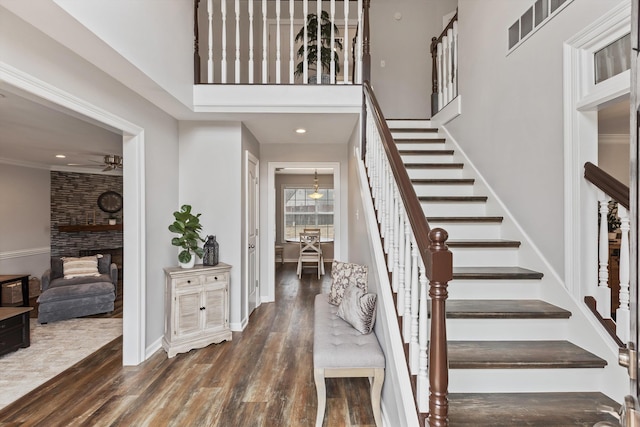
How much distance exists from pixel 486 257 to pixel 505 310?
0.61 metres

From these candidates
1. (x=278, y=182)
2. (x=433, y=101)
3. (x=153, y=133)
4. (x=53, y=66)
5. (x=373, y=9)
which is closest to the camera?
(x=53, y=66)

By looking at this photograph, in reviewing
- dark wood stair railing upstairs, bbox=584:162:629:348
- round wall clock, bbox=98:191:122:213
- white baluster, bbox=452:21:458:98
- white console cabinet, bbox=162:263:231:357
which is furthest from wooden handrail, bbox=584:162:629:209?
round wall clock, bbox=98:191:122:213

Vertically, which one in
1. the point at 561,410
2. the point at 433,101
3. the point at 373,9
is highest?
the point at 373,9

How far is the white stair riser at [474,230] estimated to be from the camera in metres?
2.77

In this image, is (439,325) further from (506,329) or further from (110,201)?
(110,201)

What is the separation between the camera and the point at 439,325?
3.98 ft

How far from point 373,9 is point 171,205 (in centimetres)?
474

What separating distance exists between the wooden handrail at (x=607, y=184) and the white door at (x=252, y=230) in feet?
11.1

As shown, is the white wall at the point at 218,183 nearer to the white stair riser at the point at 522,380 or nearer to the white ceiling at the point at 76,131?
the white ceiling at the point at 76,131

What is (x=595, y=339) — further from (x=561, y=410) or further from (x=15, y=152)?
(x=15, y=152)

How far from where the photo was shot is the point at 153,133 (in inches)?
130

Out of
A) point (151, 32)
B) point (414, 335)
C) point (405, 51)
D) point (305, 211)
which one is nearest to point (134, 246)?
point (151, 32)

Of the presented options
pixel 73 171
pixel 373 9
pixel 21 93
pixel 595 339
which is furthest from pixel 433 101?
pixel 73 171

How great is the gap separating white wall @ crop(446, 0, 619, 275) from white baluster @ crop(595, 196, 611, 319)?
0.24m
